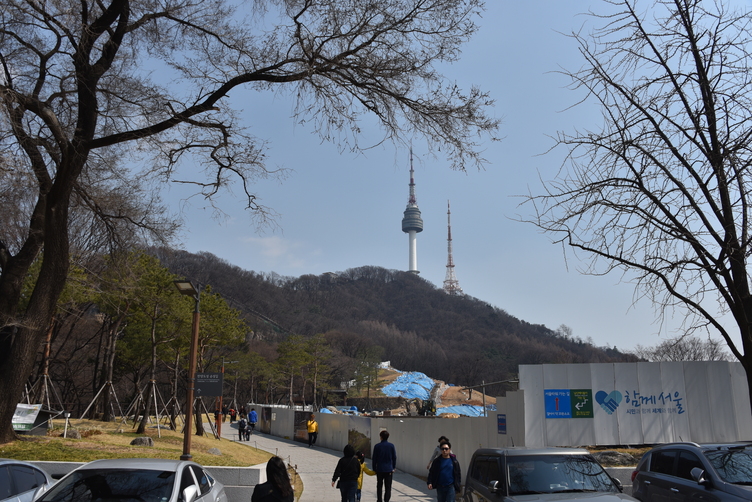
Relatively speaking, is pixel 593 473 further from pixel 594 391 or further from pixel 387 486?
pixel 594 391

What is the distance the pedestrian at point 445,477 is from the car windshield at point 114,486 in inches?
175

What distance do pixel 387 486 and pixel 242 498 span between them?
3.06 m

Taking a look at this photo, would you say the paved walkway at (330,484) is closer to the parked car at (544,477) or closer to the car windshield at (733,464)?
the parked car at (544,477)

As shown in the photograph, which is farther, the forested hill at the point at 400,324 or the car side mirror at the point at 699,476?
the forested hill at the point at 400,324

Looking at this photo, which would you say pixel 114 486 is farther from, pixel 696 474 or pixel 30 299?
pixel 30 299

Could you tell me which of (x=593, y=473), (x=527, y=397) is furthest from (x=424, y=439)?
(x=593, y=473)

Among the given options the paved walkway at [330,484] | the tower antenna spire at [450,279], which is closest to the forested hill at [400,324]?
the tower antenna spire at [450,279]

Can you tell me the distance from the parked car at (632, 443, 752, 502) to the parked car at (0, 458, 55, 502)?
8374 millimetres

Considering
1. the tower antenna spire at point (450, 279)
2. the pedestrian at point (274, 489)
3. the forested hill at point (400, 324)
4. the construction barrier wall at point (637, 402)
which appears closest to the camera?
the pedestrian at point (274, 489)

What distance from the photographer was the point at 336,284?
7618 inches

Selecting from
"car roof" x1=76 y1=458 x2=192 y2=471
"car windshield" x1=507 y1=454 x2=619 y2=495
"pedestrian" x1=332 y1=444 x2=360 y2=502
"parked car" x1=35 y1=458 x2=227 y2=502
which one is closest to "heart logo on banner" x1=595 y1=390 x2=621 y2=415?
"pedestrian" x1=332 y1=444 x2=360 y2=502

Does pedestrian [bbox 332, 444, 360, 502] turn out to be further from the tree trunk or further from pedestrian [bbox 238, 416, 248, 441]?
pedestrian [bbox 238, 416, 248, 441]

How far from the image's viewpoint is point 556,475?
7109 mm

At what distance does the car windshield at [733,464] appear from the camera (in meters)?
7.12
